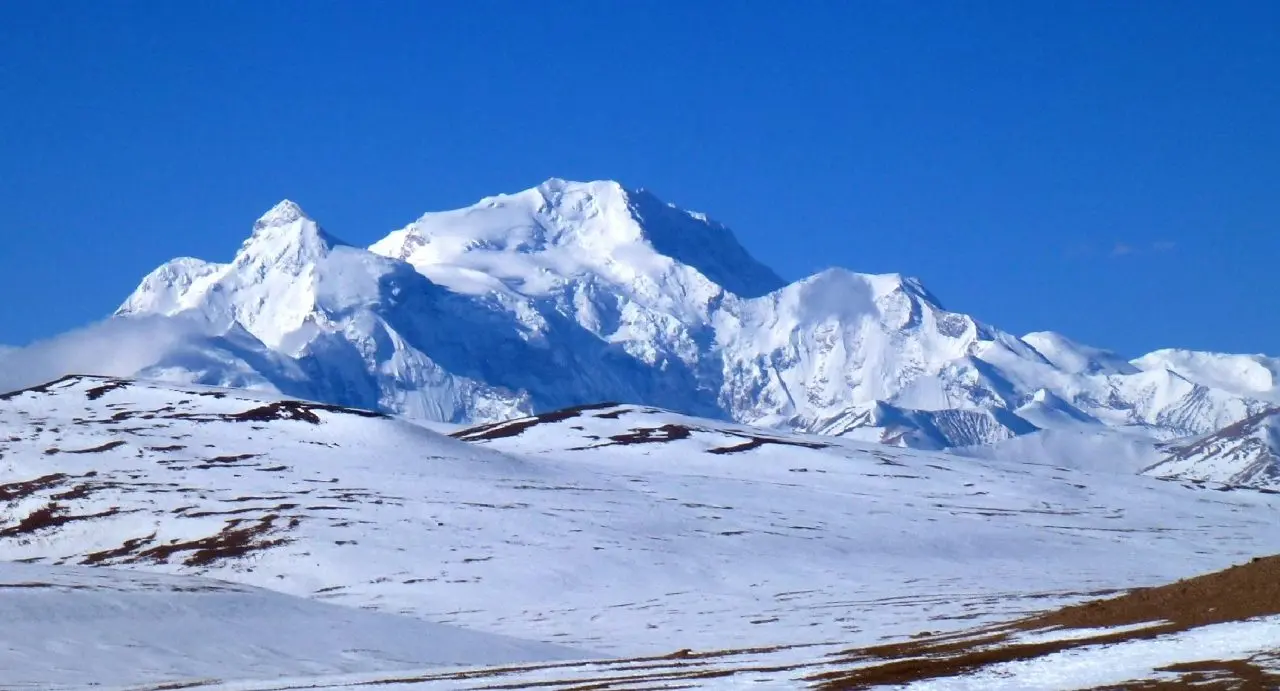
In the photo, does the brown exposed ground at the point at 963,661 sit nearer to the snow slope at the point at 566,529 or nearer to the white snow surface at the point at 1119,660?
the white snow surface at the point at 1119,660

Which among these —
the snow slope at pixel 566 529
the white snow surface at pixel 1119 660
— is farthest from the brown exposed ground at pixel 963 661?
the snow slope at pixel 566 529

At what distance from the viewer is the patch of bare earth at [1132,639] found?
126 feet

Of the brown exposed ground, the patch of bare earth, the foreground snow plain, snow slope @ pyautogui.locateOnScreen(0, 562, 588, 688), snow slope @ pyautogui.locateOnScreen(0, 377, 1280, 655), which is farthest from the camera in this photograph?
snow slope @ pyautogui.locateOnScreen(0, 377, 1280, 655)

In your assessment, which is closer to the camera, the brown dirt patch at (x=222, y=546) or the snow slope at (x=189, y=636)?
the snow slope at (x=189, y=636)

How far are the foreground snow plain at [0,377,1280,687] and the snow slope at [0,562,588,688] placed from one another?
801 millimetres

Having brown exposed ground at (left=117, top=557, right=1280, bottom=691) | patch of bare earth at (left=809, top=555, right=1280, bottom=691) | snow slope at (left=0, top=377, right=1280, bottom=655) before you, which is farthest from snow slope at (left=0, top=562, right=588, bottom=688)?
patch of bare earth at (left=809, top=555, right=1280, bottom=691)

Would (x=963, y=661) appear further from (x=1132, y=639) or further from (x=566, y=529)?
(x=566, y=529)

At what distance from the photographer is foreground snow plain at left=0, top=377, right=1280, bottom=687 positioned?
96438 mm

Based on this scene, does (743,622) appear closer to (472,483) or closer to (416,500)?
(416,500)

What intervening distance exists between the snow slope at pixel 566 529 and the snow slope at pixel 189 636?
35.9ft

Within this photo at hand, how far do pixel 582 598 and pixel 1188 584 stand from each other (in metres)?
58.3

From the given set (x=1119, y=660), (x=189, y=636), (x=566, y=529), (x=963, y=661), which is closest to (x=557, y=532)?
(x=566, y=529)

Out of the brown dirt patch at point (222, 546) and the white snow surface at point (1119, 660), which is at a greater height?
the brown dirt patch at point (222, 546)

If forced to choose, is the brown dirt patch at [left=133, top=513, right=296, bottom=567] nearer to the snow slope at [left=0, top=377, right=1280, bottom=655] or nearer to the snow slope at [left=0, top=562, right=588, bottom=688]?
the snow slope at [left=0, top=377, right=1280, bottom=655]
